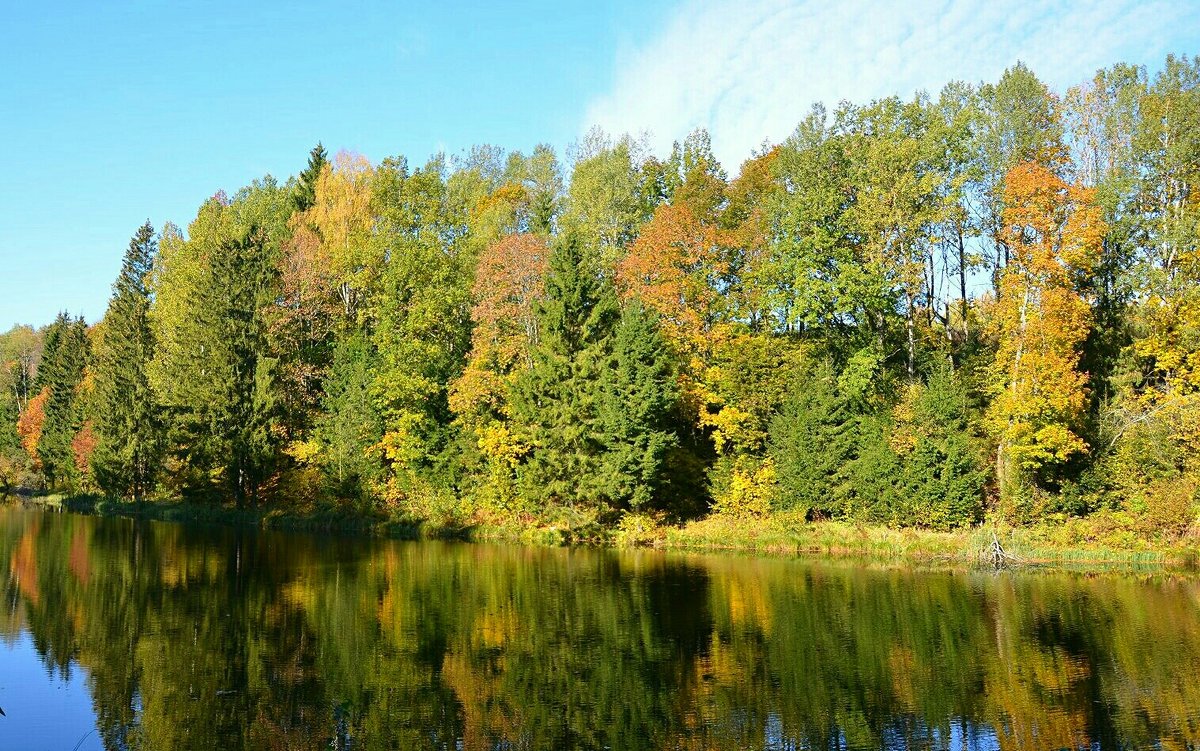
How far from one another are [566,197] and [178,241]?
105 feet

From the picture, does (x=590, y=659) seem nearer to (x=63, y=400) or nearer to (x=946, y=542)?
(x=946, y=542)

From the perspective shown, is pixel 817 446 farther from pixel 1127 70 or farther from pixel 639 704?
pixel 639 704

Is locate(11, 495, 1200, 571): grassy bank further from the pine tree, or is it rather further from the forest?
the pine tree

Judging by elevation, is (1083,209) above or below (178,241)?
below

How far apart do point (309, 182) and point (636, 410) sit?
1675 inches

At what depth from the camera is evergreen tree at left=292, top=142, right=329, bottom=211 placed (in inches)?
2751

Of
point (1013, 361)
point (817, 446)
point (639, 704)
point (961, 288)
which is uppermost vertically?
point (961, 288)

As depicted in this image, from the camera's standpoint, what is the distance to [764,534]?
4012 centimetres

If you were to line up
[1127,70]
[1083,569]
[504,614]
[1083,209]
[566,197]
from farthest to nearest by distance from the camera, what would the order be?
1. [566,197]
2. [1127,70]
3. [1083,209]
4. [1083,569]
5. [504,614]

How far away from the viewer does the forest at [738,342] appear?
37000 mm

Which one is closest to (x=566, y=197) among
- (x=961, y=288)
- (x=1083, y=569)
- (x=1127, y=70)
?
(x=961, y=288)

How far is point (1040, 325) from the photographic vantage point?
119ft

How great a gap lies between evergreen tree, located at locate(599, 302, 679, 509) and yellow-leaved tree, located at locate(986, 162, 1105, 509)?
1434 cm

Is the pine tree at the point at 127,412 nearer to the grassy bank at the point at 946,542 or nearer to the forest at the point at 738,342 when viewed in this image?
the forest at the point at 738,342
